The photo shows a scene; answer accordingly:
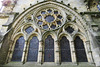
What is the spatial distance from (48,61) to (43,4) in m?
4.66

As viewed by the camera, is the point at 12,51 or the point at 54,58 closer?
the point at 54,58

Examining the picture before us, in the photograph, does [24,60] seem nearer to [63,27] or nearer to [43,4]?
[63,27]

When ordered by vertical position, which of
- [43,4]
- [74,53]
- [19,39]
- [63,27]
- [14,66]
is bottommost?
[14,66]

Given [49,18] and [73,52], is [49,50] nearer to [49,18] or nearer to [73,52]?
[73,52]

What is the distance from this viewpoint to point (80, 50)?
16.3 feet

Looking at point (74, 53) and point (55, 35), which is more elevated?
point (55, 35)

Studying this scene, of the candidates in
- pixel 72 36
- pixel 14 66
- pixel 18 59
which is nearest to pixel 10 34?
pixel 18 59

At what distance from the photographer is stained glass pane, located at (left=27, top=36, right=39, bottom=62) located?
16.0 feet

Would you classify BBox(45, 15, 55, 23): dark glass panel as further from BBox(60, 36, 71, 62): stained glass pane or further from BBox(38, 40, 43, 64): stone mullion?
BBox(38, 40, 43, 64): stone mullion

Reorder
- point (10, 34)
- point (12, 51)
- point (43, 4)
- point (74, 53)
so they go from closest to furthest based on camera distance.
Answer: point (74, 53), point (12, 51), point (10, 34), point (43, 4)

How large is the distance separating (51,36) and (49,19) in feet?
5.09

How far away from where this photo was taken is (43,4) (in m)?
6.94

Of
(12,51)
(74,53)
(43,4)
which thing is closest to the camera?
(74,53)

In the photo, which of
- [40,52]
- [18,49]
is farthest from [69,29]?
[18,49]
